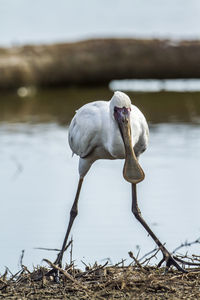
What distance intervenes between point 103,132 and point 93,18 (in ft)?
62.3

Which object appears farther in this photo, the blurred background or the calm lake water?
the blurred background

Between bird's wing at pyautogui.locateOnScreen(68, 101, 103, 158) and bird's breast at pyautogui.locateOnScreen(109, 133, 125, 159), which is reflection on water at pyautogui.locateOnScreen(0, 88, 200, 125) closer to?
bird's wing at pyautogui.locateOnScreen(68, 101, 103, 158)

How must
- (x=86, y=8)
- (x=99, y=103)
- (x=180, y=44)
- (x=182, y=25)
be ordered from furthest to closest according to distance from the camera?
(x=86, y=8) < (x=182, y=25) < (x=180, y=44) < (x=99, y=103)

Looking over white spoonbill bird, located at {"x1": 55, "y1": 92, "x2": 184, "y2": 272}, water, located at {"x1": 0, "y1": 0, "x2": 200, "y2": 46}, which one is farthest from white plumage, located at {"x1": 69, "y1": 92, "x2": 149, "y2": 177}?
water, located at {"x1": 0, "y1": 0, "x2": 200, "y2": 46}

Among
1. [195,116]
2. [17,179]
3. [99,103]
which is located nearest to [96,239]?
[99,103]

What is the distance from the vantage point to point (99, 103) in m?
6.99

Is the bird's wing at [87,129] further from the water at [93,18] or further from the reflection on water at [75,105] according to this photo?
the water at [93,18]

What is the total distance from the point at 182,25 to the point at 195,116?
8.72 metres

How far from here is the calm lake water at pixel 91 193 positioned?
7.41 metres

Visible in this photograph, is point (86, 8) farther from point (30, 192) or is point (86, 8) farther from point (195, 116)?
point (30, 192)

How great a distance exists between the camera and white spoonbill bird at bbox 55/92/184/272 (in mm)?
6281

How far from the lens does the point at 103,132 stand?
669cm

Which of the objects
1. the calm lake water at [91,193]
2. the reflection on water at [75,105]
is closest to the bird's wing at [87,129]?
the calm lake water at [91,193]

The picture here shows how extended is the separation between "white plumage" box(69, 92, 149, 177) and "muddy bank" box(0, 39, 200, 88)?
10.4 metres
